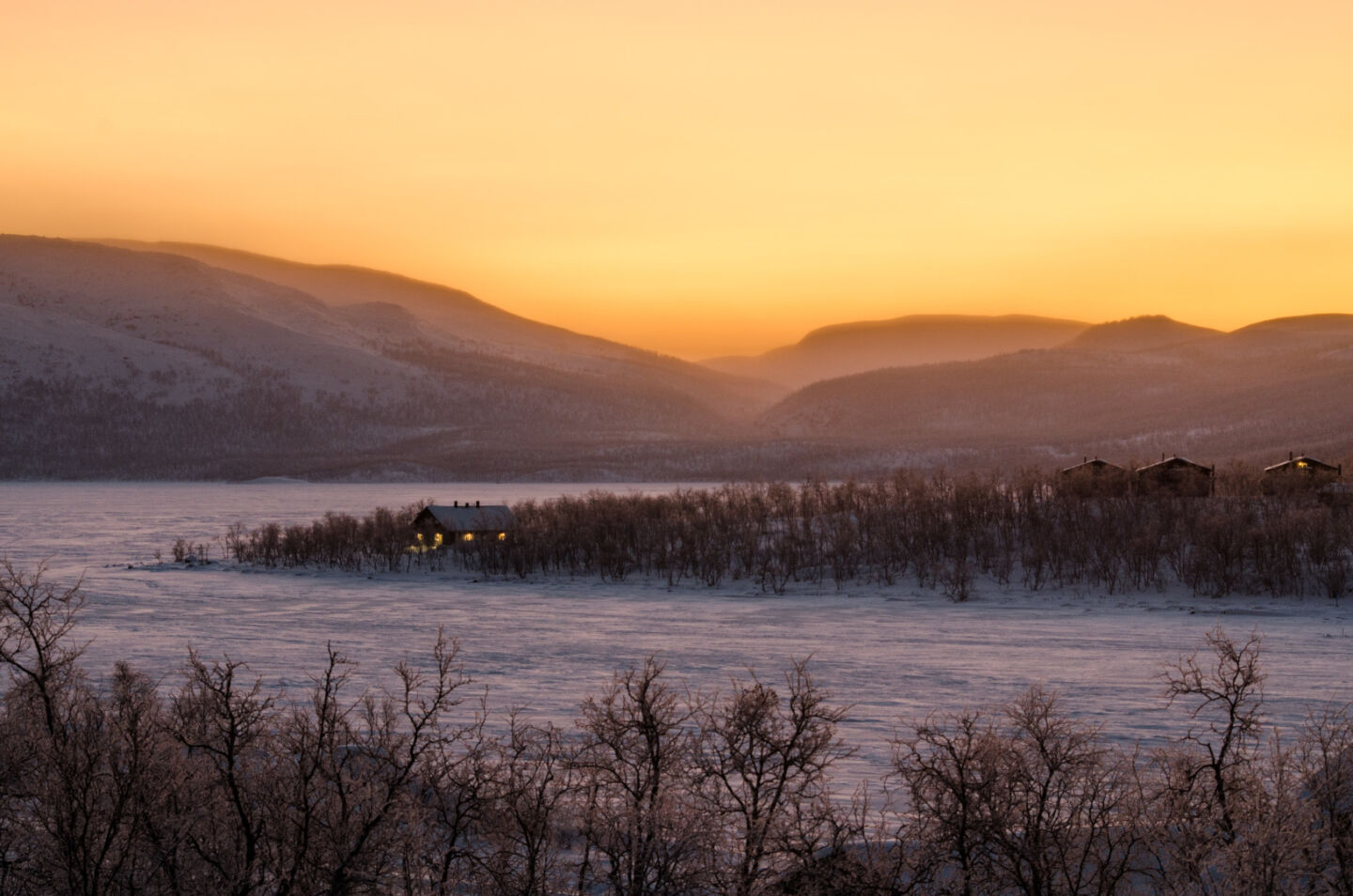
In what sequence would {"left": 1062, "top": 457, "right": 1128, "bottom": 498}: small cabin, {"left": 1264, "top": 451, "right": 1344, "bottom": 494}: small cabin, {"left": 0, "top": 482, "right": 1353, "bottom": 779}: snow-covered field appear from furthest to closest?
{"left": 1062, "top": 457, "right": 1128, "bottom": 498}: small cabin → {"left": 1264, "top": 451, "right": 1344, "bottom": 494}: small cabin → {"left": 0, "top": 482, "right": 1353, "bottom": 779}: snow-covered field

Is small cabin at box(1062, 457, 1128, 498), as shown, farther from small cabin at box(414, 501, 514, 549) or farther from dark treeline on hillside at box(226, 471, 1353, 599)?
small cabin at box(414, 501, 514, 549)

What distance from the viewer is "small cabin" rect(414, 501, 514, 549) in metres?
75.4

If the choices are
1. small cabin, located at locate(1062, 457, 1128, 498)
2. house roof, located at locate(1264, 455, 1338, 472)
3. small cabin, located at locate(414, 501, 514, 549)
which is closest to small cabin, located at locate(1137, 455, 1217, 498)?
small cabin, located at locate(1062, 457, 1128, 498)

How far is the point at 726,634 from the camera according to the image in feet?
147

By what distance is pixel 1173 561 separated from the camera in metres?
60.3

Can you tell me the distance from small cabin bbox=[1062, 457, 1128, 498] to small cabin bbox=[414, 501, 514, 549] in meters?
35.3

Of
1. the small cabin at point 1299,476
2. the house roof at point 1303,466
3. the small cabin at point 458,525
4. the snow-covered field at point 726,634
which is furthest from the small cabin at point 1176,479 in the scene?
the small cabin at point 458,525

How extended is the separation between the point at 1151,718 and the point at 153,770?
21155mm

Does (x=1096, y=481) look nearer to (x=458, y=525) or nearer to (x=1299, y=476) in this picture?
(x=1299, y=476)

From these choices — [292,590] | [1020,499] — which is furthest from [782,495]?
[292,590]

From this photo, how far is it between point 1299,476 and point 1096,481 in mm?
11599

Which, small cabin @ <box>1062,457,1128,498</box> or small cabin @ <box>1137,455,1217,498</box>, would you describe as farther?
small cabin @ <box>1062,457,1128,498</box>

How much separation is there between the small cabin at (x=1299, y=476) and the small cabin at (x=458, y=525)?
4632cm

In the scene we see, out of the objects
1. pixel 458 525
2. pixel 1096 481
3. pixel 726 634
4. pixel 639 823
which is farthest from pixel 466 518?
pixel 639 823
